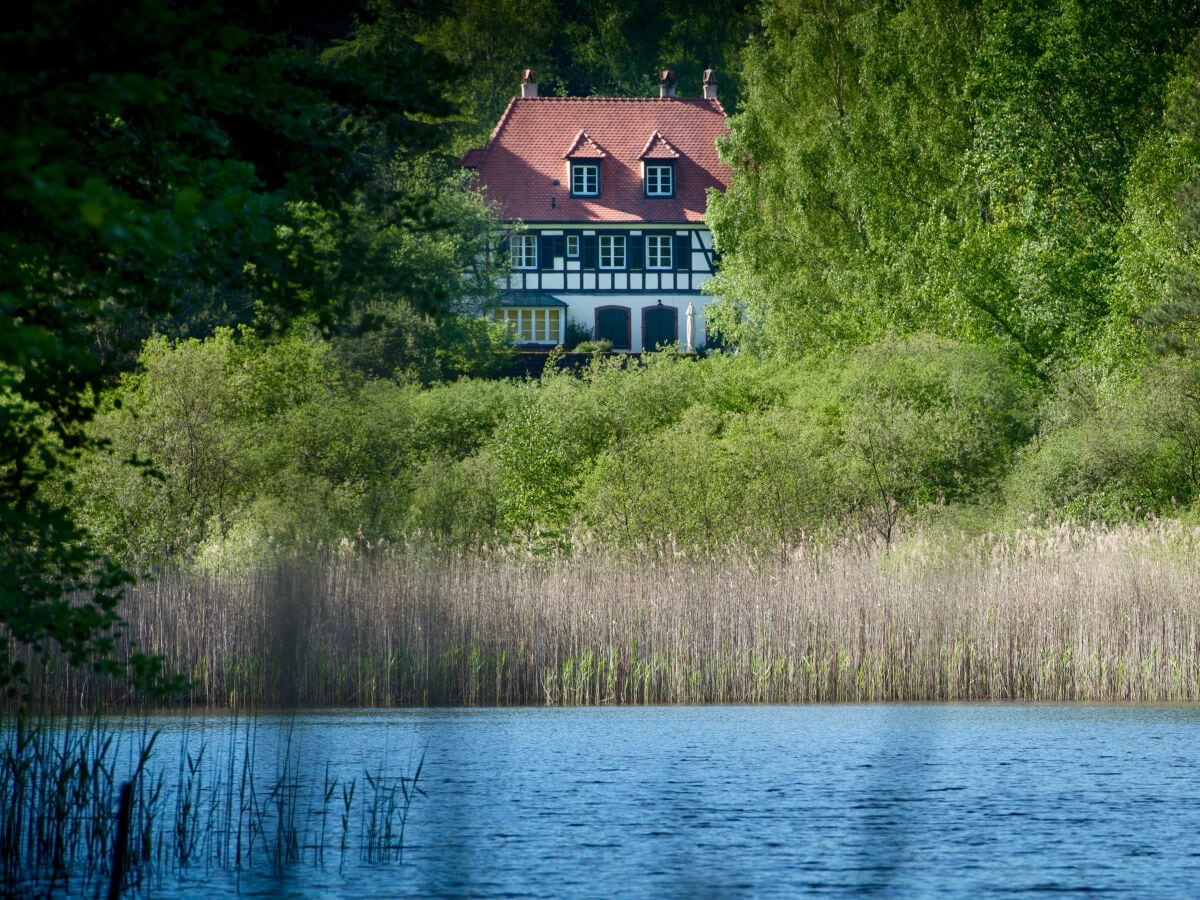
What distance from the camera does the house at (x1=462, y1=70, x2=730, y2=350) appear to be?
52281mm

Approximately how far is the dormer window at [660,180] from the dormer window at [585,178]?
1.54 m

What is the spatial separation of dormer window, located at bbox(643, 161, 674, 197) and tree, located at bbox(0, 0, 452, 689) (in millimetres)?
44939

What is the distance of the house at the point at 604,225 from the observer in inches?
2058

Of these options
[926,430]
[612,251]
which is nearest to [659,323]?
[612,251]

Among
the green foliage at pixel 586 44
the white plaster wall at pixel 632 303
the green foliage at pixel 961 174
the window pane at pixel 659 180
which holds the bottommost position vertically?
the green foliage at pixel 961 174

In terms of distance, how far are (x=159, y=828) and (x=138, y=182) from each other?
3.64 metres

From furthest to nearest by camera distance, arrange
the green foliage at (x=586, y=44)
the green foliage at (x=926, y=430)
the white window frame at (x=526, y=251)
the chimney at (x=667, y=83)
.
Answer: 1. the green foliage at (x=586, y=44)
2. the chimney at (x=667, y=83)
3. the white window frame at (x=526, y=251)
4. the green foliage at (x=926, y=430)

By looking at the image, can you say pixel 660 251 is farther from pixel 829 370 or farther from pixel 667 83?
pixel 829 370

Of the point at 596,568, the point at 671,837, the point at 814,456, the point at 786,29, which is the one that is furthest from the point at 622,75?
the point at 671,837

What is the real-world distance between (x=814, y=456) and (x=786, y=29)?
44.7ft

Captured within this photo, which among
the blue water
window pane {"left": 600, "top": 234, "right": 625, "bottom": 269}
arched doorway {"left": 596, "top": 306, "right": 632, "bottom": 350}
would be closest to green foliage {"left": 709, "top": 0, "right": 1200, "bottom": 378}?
the blue water

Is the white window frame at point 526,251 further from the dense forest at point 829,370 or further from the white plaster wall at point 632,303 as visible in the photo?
the dense forest at point 829,370

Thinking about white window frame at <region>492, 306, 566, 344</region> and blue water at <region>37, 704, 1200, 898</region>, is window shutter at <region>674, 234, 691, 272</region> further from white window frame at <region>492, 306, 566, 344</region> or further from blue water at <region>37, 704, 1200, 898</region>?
blue water at <region>37, 704, 1200, 898</region>

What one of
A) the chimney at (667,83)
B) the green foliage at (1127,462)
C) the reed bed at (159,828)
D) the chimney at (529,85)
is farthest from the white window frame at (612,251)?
the reed bed at (159,828)
